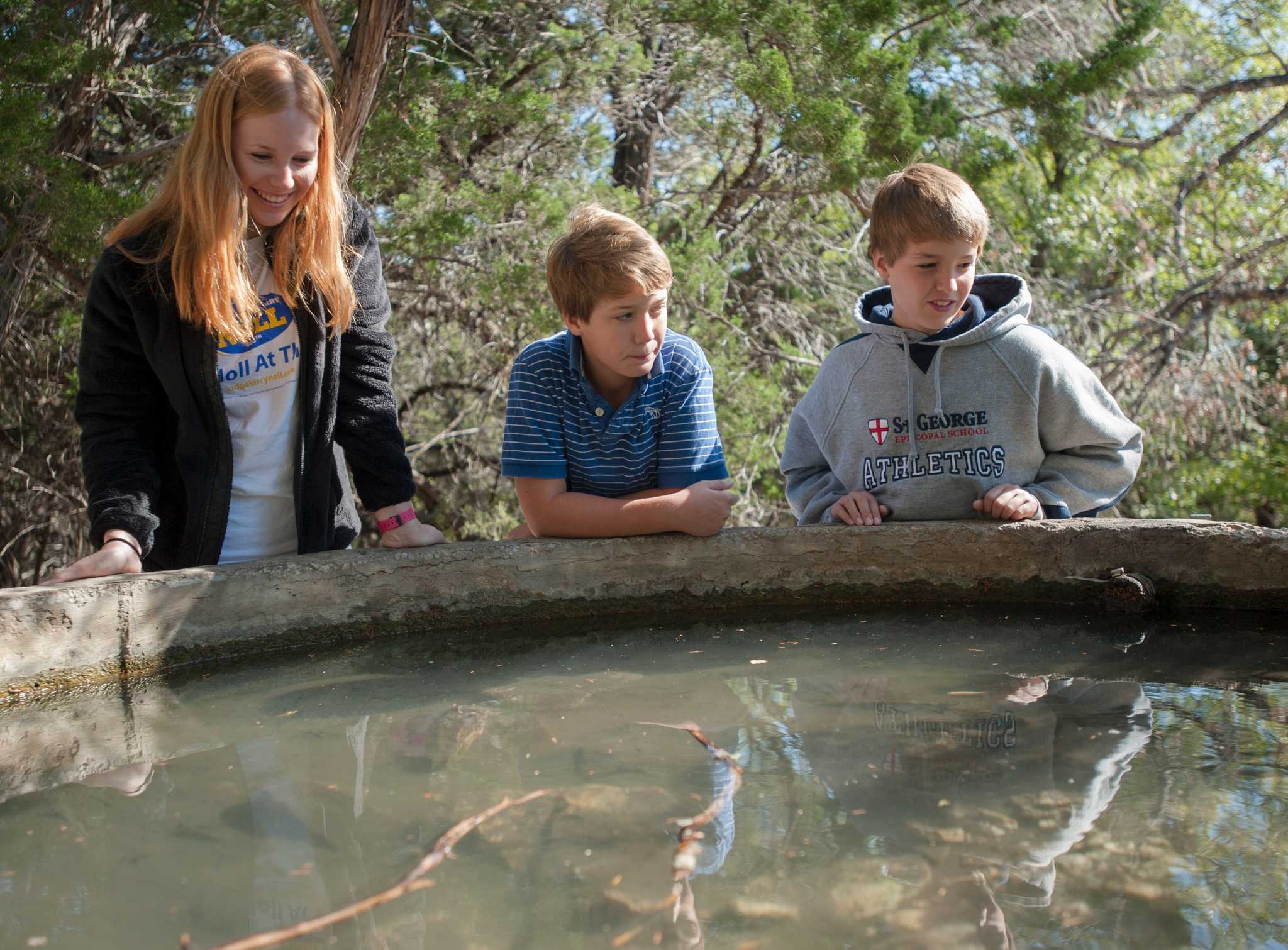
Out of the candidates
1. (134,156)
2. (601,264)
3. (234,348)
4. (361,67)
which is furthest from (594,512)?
(134,156)

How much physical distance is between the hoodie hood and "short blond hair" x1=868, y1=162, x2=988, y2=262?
0.17 metres

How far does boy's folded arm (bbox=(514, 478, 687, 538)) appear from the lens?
2.56 metres

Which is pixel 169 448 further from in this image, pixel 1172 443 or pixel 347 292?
pixel 1172 443

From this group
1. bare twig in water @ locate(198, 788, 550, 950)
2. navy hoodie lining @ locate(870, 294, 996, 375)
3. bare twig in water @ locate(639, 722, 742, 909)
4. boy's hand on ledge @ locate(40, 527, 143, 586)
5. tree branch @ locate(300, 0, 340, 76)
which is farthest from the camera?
tree branch @ locate(300, 0, 340, 76)

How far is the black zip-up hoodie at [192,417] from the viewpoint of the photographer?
2295 millimetres

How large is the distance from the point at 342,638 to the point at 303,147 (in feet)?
3.33

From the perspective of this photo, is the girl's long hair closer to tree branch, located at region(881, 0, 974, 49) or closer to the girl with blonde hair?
the girl with blonde hair

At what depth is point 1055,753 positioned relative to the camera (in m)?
1.65

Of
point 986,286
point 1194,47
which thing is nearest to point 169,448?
point 986,286

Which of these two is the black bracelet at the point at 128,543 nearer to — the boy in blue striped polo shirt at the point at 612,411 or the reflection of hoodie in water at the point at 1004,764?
the boy in blue striped polo shirt at the point at 612,411

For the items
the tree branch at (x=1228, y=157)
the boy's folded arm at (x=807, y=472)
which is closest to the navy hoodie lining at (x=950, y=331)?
the boy's folded arm at (x=807, y=472)

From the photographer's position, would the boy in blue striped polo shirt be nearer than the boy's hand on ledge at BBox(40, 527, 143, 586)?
No

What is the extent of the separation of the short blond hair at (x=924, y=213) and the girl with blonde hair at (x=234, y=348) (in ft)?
4.01

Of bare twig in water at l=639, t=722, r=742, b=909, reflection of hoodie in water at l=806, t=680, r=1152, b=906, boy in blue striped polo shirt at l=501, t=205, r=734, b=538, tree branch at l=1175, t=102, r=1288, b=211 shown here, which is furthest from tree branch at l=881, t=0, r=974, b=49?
bare twig in water at l=639, t=722, r=742, b=909
